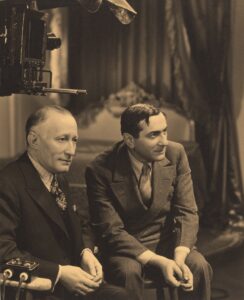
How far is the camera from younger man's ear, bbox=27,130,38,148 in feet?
3.91

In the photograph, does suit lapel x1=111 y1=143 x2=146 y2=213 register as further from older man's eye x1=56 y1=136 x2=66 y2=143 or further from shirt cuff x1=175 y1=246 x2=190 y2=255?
older man's eye x1=56 y1=136 x2=66 y2=143

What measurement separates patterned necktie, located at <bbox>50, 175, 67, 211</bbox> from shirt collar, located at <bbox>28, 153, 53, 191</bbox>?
11mm

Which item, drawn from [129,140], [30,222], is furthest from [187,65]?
[30,222]

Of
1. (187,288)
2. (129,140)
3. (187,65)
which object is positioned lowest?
(187,288)

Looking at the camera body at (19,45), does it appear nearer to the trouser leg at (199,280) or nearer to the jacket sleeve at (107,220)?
the jacket sleeve at (107,220)

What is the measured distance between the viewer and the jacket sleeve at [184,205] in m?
1.45

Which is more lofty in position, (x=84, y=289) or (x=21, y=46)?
(x=21, y=46)

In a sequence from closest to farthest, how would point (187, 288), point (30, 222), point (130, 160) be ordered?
1. point (30, 222)
2. point (187, 288)
3. point (130, 160)

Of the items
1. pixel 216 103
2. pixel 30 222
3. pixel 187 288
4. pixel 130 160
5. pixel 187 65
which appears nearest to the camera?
pixel 30 222

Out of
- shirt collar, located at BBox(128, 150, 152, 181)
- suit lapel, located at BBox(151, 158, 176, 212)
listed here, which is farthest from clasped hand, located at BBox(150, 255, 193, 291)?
shirt collar, located at BBox(128, 150, 152, 181)

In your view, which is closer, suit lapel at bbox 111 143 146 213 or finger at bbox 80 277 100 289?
finger at bbox 80 277 100 289

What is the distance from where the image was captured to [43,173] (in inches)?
48.1

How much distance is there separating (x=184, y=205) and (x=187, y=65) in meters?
0.76

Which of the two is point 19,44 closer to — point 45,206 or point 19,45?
point 19,45
